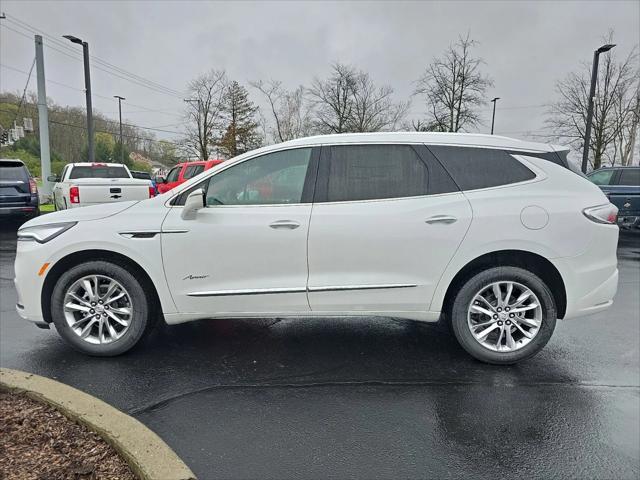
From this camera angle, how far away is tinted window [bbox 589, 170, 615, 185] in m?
12.8

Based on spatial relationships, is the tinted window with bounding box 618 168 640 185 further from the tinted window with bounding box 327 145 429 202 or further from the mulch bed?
the mulch bed

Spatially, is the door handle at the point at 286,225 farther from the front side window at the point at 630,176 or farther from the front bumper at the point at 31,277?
the front side window at the point at 630,176

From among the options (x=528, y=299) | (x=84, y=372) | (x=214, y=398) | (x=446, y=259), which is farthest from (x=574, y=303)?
(x=84, y=372)

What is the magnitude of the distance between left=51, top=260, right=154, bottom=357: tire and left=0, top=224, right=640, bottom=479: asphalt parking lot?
0.44 feet

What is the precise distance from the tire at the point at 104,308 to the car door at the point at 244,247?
0.33 m

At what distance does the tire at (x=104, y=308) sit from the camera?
3588 mm

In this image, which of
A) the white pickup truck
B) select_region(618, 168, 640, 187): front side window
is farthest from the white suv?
select_region(618, 168, 640, 187): front side window

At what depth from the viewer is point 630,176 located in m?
12.5

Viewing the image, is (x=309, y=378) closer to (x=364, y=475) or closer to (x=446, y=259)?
(x=364, y=475)

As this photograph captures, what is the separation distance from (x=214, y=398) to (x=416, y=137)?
8.56 ft

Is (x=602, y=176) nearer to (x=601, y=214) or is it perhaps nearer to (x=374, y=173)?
(x=601, y=214)

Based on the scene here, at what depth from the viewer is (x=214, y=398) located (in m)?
3.09

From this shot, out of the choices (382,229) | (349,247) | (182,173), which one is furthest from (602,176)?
(182,173)

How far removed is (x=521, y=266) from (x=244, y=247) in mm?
2278
